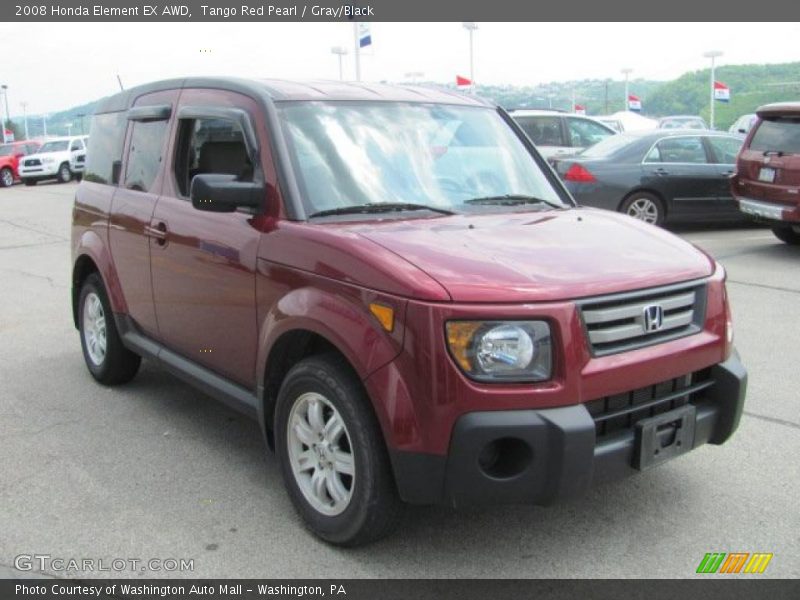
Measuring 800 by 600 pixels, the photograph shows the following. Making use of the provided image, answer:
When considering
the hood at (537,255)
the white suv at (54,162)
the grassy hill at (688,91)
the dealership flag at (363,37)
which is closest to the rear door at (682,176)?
the hood at (537,255)

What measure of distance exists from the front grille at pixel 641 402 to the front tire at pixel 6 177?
3274 centimetres

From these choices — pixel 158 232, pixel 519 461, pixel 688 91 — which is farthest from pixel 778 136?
pixel 688 91

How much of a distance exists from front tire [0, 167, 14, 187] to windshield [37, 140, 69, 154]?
135 centimetres

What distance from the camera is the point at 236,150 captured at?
13.5ft

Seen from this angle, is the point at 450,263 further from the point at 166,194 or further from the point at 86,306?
the point at 86,306

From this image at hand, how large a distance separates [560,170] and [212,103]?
8.49 metres

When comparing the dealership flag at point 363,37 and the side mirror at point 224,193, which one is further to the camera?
the dealership flag at point 363,37

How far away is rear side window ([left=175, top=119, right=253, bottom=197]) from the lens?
4070mm

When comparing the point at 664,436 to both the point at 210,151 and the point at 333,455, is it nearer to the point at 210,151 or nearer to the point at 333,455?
the point at 333,455

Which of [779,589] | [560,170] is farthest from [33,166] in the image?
[779,589]

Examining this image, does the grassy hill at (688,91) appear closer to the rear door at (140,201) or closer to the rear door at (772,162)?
the rear door at (772,162)

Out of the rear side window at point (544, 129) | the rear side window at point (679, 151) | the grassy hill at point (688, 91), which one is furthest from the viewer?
the grassy hill at point (688, 91)

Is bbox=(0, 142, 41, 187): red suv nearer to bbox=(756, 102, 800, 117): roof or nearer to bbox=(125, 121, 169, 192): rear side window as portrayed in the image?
bbox=(756, 102, 800, 117): roof

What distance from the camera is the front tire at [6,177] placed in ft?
103
